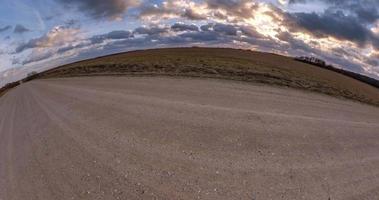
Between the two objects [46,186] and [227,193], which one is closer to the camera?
[227,193]

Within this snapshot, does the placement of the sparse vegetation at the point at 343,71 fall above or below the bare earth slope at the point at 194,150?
below

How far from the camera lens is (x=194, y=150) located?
11117mm

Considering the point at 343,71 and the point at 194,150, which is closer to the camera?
the point at 194,150

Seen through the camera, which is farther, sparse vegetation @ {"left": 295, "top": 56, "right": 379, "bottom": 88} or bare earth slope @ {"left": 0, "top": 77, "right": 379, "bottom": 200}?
sparse vegetation @ {"left": 295, "top": 56, "right": 379, "bottom": 88}

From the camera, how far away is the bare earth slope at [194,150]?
884cm

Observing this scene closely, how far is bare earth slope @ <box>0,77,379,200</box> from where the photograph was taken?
884 cm

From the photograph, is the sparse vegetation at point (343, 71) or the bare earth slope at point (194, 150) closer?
the bare earth slope at point (194, 150)

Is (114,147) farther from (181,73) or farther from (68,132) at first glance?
(181,73)

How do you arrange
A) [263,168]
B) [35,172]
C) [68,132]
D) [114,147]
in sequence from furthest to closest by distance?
[68,132] → [114,147] → [35,172] → [263,168]

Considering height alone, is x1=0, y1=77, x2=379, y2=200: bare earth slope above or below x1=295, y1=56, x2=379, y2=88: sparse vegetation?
above

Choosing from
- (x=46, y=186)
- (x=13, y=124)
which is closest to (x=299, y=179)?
(x=46, y=186)

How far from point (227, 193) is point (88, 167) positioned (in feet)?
11.9

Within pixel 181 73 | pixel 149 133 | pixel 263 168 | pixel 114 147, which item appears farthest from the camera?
pixel 181 73

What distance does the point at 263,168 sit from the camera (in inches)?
385
